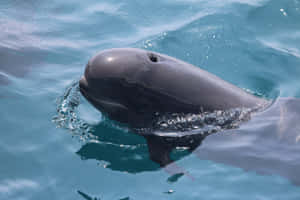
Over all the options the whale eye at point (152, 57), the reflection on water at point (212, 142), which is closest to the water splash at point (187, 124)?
the reflection on water at point (212, 142)

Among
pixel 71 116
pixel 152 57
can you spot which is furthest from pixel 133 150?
pixel 152 57

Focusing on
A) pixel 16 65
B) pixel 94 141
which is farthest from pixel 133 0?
pixel 94 141

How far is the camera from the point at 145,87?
5.07m

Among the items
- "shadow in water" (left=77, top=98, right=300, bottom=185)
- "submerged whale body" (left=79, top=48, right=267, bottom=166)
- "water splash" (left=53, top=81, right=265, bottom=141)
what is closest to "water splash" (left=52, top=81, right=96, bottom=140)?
"water splash" (left=53, top=81, right=265, bottom=141)

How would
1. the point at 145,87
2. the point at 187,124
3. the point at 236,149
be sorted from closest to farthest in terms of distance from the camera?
the point at 145,87
the point at 187,124
the point at 236,149

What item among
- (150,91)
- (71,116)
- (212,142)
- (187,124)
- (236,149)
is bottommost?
(236,149)

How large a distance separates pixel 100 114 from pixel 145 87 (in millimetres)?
1537

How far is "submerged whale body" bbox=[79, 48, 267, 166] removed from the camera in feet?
16.4

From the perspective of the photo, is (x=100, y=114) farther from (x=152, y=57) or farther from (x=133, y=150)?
(x=152, y=57)

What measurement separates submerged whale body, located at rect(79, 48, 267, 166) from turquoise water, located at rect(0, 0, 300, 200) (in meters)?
0.37

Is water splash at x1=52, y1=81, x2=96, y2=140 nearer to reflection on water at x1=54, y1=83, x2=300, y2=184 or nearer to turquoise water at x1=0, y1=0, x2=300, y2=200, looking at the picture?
turquoise water at x1=0, y1=0, x2=300, y2=200

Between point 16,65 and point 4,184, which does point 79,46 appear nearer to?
point 16,65

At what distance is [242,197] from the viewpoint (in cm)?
513

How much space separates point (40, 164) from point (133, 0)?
21.6 ft
